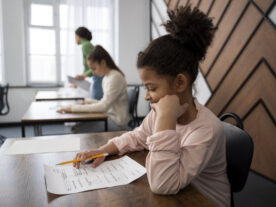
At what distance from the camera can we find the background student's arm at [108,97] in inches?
79.7

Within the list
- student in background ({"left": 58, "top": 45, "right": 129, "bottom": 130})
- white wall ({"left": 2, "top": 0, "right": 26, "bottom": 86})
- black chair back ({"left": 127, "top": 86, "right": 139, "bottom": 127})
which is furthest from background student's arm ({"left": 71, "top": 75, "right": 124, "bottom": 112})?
white wall ({"left": 2, "top": 0, "right": 26, "bottom": 86})

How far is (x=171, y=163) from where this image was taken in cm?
67

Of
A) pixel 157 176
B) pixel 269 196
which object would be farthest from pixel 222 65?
pixel 157 176

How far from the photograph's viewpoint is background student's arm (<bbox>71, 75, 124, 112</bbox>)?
6.64 ft

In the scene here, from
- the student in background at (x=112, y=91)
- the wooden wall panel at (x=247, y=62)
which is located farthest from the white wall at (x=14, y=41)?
the wooden wall panel at (x=247, y=62)

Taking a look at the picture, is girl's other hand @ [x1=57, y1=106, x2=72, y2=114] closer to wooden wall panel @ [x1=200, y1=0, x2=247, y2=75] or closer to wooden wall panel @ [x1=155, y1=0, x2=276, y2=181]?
wooden wall panel @ [x1=155, y1=0, x2=276, y2=181]

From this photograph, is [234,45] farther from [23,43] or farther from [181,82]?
[23,43]

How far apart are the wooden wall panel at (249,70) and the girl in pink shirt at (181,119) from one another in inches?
44.4

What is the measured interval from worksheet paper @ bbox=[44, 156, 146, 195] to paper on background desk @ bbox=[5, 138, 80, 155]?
0.69 ft

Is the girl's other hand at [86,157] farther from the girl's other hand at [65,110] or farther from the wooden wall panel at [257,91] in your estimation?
the wooden wall panel at [257,91]

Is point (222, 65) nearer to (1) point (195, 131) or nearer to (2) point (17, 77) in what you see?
(1) point (195, 131)

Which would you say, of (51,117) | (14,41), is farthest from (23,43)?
(51,117)

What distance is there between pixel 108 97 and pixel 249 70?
1.36 metres

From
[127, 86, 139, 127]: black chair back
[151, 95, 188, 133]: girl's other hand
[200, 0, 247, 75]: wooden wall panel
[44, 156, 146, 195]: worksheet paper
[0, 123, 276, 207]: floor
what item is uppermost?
[200, 0, 247, 75]: wooden wall panel
